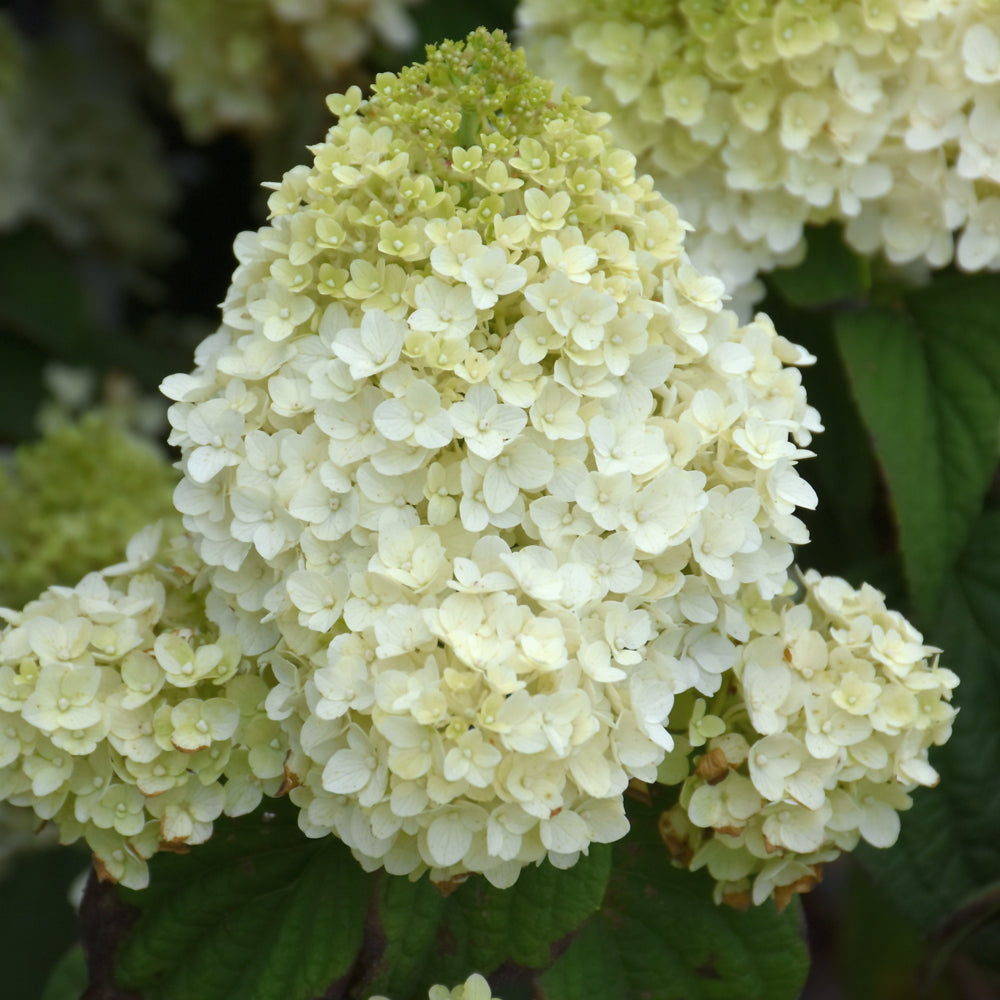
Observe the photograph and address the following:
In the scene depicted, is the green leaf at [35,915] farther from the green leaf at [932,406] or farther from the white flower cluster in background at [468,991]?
the green leaf at [932,406]

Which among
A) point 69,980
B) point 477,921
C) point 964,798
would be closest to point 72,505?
point 69,980

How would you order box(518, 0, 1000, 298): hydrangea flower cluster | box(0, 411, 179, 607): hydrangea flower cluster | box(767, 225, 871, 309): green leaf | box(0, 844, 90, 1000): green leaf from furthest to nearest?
box(0, 844, 90, 1000): green leaf < box(0, 411, 179, 607): hydrangea flower cluster < box(767, 225, 871, 309): green leaf < box(518, 0, 1000, 298): hydrangea flower cluster

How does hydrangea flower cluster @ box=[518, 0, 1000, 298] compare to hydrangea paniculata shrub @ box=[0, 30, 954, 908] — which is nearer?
hydrangea paniculata shrub @ box=[0, 30, 954, 908]

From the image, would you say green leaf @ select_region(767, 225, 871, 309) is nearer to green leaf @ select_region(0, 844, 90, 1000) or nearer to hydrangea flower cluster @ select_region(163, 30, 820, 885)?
hydrangea flower cluster @ select_region(163, 30, 820, 885)

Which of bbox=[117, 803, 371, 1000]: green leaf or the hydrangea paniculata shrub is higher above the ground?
the hydrangea paniculata shrub

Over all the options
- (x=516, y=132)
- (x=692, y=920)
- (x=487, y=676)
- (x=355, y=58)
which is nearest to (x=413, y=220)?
(x=516, y=132)

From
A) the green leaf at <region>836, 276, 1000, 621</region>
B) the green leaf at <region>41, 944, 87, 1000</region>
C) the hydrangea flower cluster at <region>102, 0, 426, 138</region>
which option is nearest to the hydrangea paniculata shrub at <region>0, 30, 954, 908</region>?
the green leaf at <region>836, 276, 1000, 621</region>

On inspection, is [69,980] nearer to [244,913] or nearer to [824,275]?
[244,913]

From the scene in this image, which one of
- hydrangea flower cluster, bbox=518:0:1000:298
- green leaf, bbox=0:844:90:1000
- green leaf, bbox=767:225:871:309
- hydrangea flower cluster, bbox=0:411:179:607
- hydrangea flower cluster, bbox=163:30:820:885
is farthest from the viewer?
green leaf, bbox=0:844:90:1000
